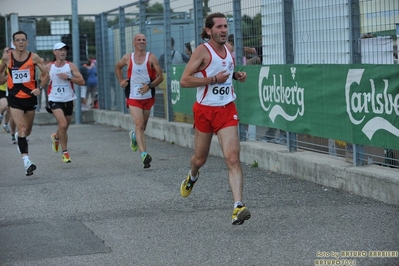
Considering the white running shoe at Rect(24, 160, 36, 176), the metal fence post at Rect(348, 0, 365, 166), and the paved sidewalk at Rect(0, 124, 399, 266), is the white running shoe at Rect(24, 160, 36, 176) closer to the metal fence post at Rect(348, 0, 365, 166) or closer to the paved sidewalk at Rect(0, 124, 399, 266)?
the paved sidewalk at Rect(0, 124, 399, 266)

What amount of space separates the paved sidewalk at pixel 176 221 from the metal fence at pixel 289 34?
2.26ft

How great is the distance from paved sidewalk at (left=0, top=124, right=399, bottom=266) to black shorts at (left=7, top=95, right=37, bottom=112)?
0.98m

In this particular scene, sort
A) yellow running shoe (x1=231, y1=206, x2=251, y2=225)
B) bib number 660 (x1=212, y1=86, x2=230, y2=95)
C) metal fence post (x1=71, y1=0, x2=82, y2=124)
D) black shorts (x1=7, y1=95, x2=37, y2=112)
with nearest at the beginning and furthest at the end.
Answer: yellow running shoe (x1=231, y1=206, x2=251, y2=225) < bib number 660 (x1=212, y1=86, x2=230, y2=95) < black shorts (x1=7, y1=95, x2=37, y2=112) < metal fence post (x1=71, y1=0, x2=82, y2=124)

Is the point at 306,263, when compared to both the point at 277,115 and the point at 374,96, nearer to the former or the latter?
the point at 374,96

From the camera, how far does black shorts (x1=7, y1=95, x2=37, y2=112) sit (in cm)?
1245

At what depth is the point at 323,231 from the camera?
23.9 ft

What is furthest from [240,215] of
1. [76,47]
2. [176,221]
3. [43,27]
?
[43,27]

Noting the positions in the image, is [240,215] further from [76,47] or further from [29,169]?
[76,47]

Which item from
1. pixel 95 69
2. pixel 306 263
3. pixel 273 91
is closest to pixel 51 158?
pixel 273 91

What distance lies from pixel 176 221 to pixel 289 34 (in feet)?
13.2

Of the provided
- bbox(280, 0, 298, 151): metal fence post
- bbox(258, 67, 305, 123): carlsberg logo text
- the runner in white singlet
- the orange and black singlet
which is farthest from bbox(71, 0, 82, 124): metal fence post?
the runner in white singlet

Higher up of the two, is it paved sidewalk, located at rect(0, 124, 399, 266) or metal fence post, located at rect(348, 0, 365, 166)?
metal fence post, located at rect(348, 0, 365, 166)

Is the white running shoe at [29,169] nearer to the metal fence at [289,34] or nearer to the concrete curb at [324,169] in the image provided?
the concrete curb at [324,169]

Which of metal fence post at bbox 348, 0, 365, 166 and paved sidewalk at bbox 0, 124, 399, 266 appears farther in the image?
metal fence post at bbox 348, 0, 365, 166
